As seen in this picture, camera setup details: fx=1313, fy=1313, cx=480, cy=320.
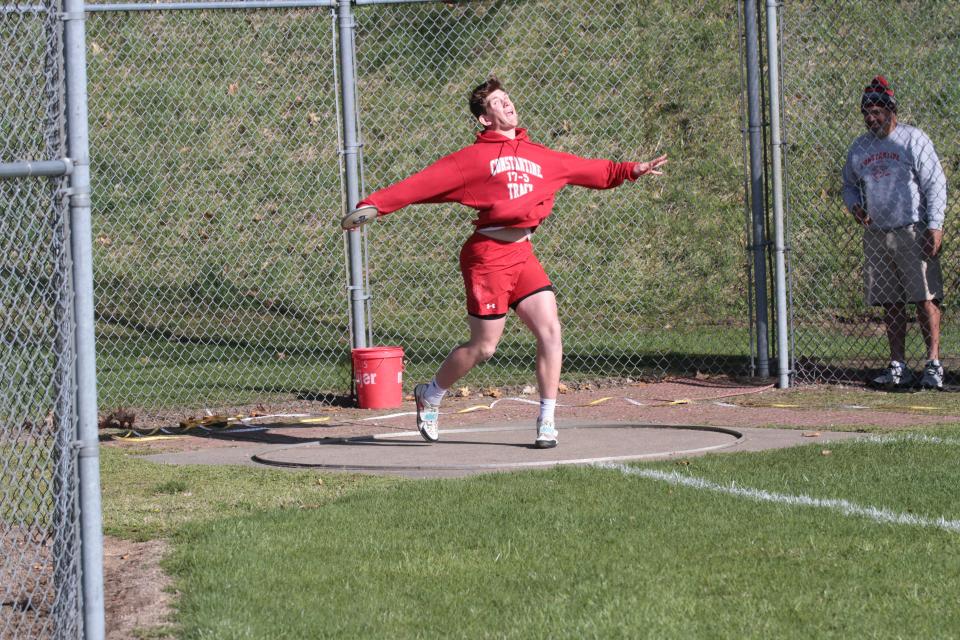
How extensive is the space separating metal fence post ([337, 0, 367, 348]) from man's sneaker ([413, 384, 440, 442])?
2.24m

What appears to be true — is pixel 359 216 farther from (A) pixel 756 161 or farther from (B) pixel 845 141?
(B) pixel 845 141

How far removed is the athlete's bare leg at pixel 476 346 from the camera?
26.8 feet

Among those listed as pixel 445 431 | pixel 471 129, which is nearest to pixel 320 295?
pixel 471 129

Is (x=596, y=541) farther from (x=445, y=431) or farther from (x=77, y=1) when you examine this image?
(x=445, y=431)

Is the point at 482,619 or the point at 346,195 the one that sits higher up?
the point at 346,195

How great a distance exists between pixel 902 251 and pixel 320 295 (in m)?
7.04

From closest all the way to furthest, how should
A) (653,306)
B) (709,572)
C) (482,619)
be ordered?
(482,619), (709,572), (653,306)

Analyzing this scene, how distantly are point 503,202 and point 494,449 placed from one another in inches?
60.6

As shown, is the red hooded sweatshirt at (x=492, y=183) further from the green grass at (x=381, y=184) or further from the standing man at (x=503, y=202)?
the green grass at (x=381, y=184)

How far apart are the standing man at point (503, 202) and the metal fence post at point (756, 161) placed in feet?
10.2

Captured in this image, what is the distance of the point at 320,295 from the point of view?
1522 centimetres

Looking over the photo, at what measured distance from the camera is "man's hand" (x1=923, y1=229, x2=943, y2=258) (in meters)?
10.2

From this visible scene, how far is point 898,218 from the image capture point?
10.4 metres

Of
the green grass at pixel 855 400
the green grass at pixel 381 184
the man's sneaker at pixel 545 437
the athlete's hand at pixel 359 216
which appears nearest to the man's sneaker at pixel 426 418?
the man's sneaker at pixel 545 437
